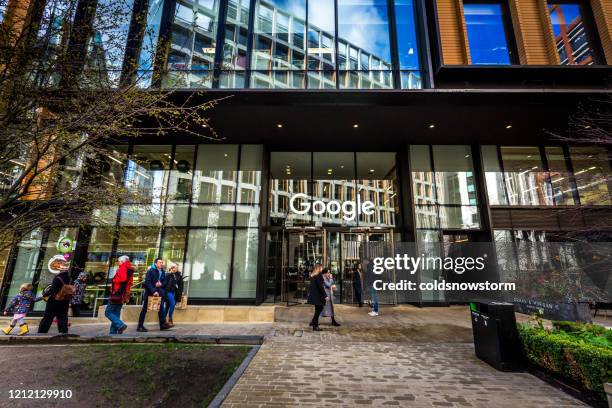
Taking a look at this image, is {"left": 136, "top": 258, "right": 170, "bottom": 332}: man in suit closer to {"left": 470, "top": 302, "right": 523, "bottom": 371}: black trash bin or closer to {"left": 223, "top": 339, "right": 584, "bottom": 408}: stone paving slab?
{"left": 223, "top": 339, "right": 584, "bottom": 408}: stone paving slab

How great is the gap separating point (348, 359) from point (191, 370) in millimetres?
2907

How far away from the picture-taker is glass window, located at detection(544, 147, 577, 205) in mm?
12891

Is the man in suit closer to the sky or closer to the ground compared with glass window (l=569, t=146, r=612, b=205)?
closer to the ground

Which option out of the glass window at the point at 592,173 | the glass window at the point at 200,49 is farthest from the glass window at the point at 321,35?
the glass window at the point at 592,173

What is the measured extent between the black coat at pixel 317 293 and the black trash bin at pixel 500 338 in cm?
381

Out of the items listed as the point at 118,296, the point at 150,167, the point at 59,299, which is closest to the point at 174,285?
the point at 118,296

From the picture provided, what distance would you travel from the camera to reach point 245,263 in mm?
12148

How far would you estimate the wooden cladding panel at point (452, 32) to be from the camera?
37.9ft

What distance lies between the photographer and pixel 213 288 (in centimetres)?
1191

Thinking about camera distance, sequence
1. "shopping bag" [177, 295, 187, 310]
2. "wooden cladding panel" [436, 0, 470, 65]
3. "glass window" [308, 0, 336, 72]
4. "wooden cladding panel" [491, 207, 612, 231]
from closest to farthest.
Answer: "shopping bag" [177, 295, 187, 310]
"glass window" [308, 0, 336, 72]
"wooden cladding panel" [436, 0, 470, 65]
"wooden cladding panel" [491, 207, 612, 231]

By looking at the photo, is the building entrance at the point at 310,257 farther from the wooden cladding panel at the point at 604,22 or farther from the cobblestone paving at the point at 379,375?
the wooden cladding panel at the point at 604,22

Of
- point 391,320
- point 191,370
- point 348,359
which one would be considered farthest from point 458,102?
point 191,370

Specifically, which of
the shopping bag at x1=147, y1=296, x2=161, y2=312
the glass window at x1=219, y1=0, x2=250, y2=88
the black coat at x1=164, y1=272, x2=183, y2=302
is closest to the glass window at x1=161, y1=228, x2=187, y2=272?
the black coat at x1=164, y1=272, x2=183, y2=302

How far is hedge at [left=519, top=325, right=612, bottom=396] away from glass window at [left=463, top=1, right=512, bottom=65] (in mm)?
11285
